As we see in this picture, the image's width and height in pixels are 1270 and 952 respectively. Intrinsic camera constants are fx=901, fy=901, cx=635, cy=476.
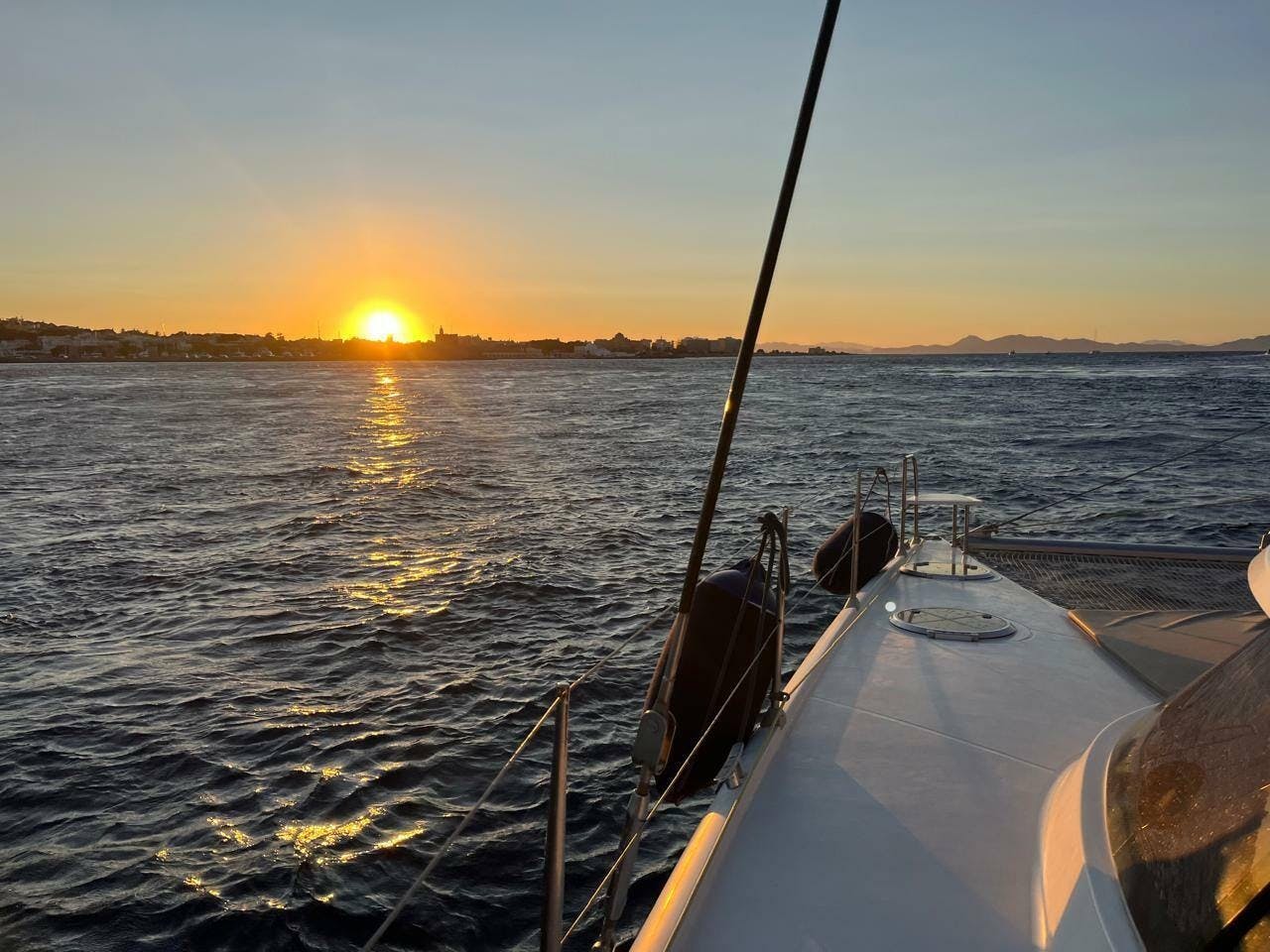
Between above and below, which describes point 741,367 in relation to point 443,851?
above

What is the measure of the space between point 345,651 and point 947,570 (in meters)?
7.78

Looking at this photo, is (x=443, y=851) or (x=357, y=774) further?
(x=357, y=774)

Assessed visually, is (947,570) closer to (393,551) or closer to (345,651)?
(345,651)

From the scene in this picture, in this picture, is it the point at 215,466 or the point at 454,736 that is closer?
the point at 454,736

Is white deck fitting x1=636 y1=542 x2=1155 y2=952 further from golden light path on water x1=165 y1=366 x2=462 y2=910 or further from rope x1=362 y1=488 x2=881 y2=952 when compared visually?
golden light path on water x1=165 y1=366 x2=462 y2=910

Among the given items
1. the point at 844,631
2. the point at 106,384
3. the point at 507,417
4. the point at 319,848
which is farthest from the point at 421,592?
the point at 106,384

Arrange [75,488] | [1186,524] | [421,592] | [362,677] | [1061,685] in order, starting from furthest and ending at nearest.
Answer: [75,488], [1186,524], [421,592], [362,677], [1061,685]

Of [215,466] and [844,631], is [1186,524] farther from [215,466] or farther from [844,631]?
[215,466]

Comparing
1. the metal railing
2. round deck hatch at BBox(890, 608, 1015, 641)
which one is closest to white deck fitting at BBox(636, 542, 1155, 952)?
round deck hatch at BBox(890, 608, 1015, 641)

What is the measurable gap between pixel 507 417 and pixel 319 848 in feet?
160

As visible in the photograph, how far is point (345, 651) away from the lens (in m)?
11.9

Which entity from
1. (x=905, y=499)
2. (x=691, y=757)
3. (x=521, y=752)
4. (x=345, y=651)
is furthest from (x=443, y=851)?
(x=345, y=651)

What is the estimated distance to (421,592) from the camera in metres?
14.7

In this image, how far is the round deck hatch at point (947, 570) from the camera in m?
7.82
